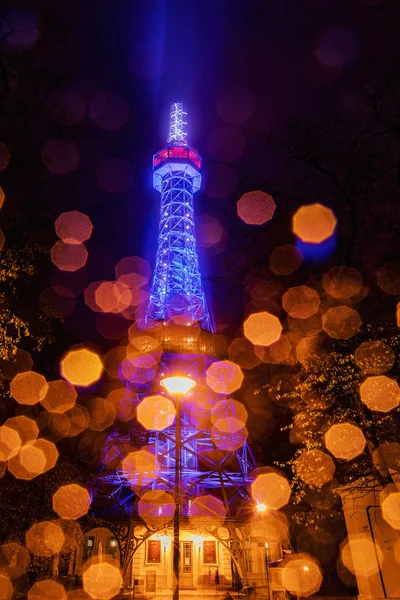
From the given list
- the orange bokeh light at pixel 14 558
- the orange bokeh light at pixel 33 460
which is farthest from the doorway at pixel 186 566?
the orange bokeh light at pixel 33 460

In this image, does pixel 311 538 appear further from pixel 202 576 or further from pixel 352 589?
pixel 202 576

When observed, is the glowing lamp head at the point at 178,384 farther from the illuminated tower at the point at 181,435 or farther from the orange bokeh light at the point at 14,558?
the orange bokeh light at the point at 14,558

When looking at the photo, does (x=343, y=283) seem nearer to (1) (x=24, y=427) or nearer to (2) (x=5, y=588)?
(1) (x=24, y=427)

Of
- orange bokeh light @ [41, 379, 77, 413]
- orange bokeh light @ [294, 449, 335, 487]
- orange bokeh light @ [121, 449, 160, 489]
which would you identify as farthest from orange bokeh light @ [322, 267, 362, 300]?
orange bokeh light @ [121, 449, 160, 489]

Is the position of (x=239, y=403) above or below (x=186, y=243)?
below

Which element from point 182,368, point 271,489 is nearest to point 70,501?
point 182,368

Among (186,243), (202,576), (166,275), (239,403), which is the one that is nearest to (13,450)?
(202,576)
